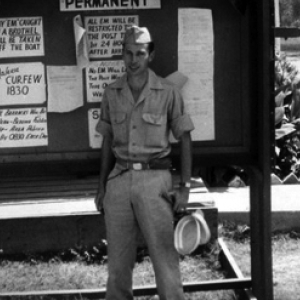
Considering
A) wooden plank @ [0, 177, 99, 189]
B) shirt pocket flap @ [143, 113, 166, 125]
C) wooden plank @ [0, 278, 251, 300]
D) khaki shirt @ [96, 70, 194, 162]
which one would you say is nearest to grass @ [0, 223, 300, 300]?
wooden plank @ [0, 278, 251, 300]

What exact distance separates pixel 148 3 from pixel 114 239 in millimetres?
1371

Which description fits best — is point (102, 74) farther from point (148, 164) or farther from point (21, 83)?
point (148, 164)

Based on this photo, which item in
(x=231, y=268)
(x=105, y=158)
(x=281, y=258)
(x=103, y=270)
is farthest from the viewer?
(x=281, y=258)

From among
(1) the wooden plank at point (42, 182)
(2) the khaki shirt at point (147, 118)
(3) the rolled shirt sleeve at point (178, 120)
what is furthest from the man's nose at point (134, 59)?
(1) the wooden plank at point (42, 182)

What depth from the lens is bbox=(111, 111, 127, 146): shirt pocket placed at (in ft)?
12.5

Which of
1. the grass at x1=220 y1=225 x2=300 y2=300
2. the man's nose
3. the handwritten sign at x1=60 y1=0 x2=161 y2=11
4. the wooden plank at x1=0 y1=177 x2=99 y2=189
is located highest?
the handwritten sign at x1=60 y1=0 x2=161 y2=11

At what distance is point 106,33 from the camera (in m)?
4.00

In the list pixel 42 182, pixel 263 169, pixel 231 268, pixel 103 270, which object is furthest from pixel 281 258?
pixel 42 182

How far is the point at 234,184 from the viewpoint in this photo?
7.15 metres

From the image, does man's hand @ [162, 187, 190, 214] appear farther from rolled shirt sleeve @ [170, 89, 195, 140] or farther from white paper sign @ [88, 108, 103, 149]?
white paper sign @ [88, 108, 103, 149]

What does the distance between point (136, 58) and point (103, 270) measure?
7.71 feet

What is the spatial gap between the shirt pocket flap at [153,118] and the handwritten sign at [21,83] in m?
0.70

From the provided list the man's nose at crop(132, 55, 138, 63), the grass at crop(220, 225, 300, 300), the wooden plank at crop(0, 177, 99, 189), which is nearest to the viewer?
the man's nose at crop(132, 55, 138, 63)

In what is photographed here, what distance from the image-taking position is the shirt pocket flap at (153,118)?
375 centimetres
